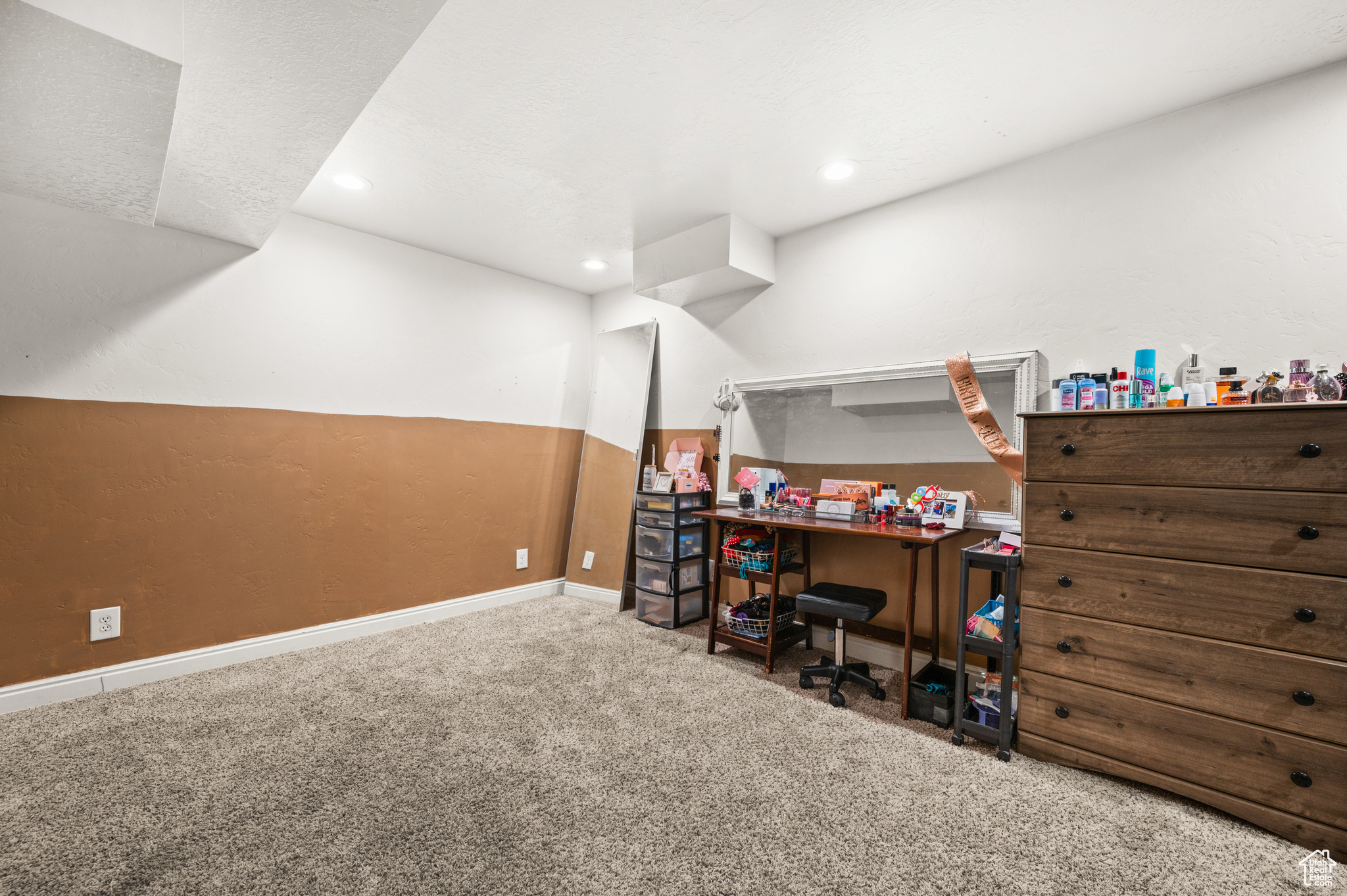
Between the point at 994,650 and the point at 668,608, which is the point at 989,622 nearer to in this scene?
the point at 994,650

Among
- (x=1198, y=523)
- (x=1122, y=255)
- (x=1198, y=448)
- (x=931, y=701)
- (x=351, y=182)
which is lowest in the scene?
(x=931, y=701)

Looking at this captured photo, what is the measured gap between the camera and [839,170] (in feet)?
8.27

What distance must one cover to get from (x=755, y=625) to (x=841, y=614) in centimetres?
67

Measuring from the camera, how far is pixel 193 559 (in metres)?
2.69

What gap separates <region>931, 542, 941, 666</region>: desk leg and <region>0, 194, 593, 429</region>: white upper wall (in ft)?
9.22

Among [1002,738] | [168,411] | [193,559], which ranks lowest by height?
[1002,738]

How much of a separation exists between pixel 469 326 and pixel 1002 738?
3683 mm

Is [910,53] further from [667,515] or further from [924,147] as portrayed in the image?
[667,515]

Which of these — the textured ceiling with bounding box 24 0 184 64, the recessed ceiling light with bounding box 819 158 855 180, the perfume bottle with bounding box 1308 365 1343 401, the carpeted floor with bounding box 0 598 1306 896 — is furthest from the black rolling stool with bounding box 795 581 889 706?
the textured ceiling with bounding box 24 0 184 64

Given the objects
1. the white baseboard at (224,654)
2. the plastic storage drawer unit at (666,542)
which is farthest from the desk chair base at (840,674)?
the white baseboard at (224,654)

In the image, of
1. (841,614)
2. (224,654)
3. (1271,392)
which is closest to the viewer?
(1271,392)

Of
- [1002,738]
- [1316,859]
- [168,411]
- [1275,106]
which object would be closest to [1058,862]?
[1002,738]

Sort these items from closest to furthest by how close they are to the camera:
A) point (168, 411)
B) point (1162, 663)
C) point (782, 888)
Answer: point (782, 888) < point (1162, 663) < point (168, 411)

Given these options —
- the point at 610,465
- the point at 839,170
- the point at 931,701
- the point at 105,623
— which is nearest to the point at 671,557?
the point at 610,465
